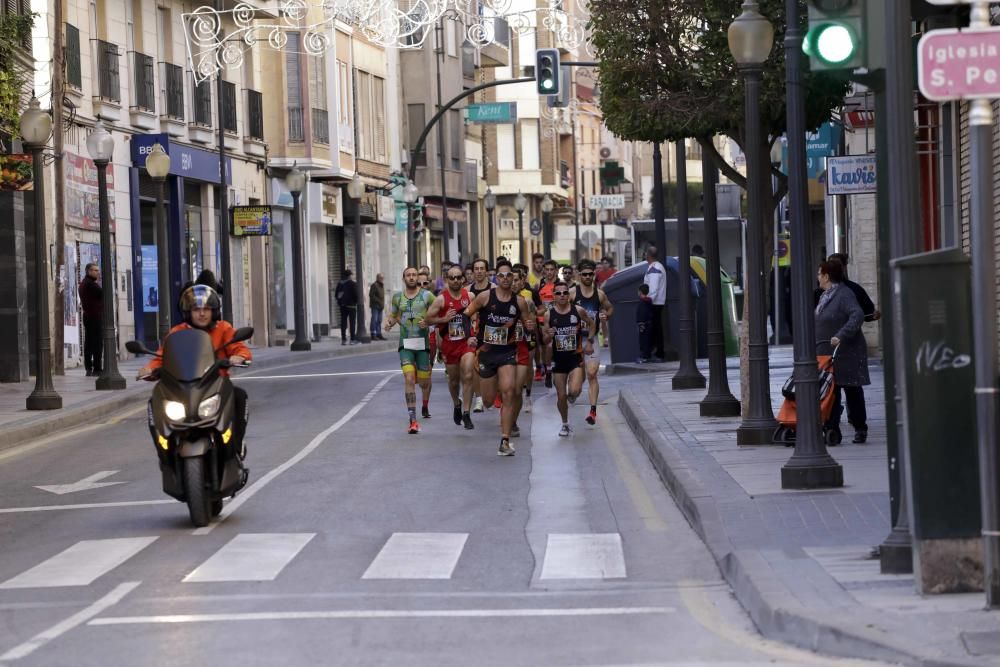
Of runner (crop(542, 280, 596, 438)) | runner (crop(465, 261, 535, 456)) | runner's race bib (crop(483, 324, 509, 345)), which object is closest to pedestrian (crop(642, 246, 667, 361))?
runner (crop(542, 280, 596, 438))

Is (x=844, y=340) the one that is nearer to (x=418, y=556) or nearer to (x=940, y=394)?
(x=418, y=556)

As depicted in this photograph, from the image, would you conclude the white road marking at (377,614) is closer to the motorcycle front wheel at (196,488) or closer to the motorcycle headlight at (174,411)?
the motorcycle front wheel at (196,488)

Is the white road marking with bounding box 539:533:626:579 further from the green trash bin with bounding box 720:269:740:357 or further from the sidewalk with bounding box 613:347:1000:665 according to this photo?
the green trash bin with bounding box 720:269:740:357

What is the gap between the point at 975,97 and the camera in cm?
787

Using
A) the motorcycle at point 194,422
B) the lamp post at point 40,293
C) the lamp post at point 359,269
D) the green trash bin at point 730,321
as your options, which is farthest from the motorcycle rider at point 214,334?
the lamp post at point 359,269

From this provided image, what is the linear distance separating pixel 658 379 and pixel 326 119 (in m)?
26.3

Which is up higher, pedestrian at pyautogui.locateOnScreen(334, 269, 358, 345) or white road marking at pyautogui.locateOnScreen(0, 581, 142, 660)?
pedestrian at pyautogui.locateOnScreen(334, 269, 358, 345)

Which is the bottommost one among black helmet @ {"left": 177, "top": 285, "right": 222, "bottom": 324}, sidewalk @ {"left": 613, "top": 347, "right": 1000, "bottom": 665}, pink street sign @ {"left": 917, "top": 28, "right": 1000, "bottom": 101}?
sidewalk @ {"left": 613, "top": 347, "right": 1000, "bottom": 665}

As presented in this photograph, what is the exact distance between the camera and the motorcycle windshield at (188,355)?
12.9 m

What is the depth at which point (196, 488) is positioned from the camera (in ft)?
41.7

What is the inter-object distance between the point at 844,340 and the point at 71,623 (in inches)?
352

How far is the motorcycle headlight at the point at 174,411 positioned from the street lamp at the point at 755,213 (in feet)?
17.7

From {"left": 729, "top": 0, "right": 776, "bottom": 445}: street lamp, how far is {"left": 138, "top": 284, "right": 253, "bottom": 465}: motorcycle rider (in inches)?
189

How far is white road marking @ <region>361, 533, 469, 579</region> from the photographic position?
423 inches
